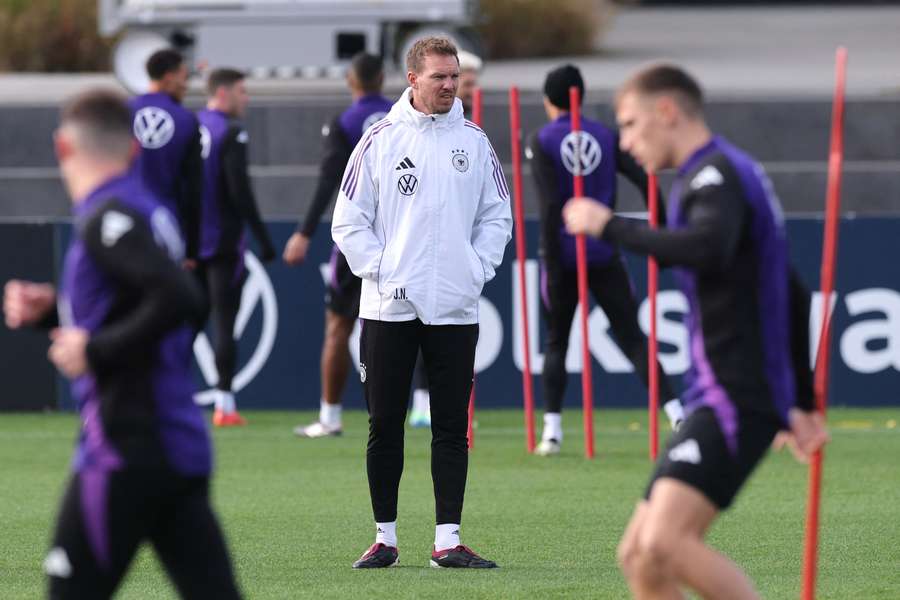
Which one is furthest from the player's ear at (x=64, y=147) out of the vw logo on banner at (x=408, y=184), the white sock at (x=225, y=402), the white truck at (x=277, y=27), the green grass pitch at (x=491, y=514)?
the white truck at (x=277, y=27)

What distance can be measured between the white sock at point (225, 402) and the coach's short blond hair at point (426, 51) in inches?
220

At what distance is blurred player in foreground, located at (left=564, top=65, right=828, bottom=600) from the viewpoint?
4.71 meters

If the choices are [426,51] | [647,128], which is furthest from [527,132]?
[647,128]

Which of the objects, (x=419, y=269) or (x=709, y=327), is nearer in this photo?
(x=709, y=327)

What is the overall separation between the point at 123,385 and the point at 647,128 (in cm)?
160

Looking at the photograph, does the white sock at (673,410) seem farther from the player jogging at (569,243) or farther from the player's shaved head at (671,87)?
the player's shaved head at (671,87)

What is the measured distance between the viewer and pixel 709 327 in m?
4.83

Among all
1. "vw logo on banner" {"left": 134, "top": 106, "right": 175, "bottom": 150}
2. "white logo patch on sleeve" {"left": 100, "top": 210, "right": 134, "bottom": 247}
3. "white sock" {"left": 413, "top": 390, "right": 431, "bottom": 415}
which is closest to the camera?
"white logo patch on sleeve" {"left": 100, "top": 210, "right": 134, "bottom": 247}

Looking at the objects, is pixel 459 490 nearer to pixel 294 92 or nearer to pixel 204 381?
pixel 204 381

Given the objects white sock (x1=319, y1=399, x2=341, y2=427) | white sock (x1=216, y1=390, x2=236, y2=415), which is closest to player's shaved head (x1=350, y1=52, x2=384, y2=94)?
white sock (x1=319, y1=399, x2=341, y2=427)

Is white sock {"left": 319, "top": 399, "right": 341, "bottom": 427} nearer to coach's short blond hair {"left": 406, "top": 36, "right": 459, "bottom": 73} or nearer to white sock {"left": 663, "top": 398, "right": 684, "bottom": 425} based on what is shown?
white sock {"left": 663, "top": 398, "right": 684, "bottom": 425}

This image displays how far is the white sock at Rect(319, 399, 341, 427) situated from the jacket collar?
4633 millimetres

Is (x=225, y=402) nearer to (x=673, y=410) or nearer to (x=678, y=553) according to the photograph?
(x=673, y=410)

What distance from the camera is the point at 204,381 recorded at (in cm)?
1304
